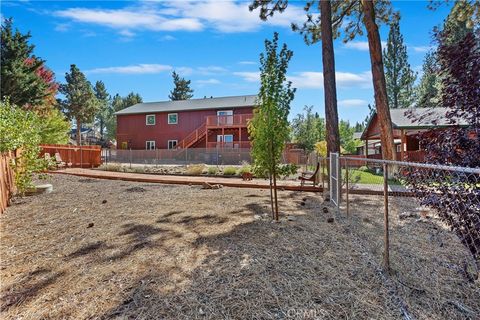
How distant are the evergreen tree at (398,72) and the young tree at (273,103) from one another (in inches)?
1402

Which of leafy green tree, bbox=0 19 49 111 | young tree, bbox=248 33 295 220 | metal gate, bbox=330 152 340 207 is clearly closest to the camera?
young tree, bbox=248 33 295 220

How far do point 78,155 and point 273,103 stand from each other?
19.8m

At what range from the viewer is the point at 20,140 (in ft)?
21.7

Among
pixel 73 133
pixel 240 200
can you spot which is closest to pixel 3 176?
pixel 240 200

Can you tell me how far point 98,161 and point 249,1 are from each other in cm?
1668

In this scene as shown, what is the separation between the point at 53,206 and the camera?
6574 millimetres

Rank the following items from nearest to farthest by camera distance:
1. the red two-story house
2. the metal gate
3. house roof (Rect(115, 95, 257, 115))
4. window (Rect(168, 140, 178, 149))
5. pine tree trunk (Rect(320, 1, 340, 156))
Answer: the metal gate < pine tree trunk (Rect(320, 1, 340, 156)) < the red two-story house < house roof (Rect(115, 95, 257, 115)) < window (Rect(168, 140, 178, 149))

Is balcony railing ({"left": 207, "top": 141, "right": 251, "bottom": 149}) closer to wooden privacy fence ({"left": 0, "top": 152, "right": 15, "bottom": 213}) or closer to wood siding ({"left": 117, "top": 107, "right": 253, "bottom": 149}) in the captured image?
wood siding ({"left": 117, "top": 107, "right": 253, "bottom": 149})

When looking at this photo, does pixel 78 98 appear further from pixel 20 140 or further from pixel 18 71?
pixel 20 140

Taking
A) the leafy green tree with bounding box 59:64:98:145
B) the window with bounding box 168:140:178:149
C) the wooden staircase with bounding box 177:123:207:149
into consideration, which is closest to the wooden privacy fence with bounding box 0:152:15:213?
the wooden staircase with bounding box 177:123:207:149

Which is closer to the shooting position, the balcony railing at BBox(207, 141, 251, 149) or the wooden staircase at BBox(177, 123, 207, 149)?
the balcony railing at BBox(207, 141, 251, 149)

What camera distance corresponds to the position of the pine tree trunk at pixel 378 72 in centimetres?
955

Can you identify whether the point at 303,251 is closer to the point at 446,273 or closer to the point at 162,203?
the point at 446,273

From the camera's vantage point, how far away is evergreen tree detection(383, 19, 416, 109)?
3556cm
